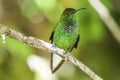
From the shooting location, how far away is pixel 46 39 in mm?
3039

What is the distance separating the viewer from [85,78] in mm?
3078

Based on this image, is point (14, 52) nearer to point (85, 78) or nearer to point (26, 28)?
point (26, 28)

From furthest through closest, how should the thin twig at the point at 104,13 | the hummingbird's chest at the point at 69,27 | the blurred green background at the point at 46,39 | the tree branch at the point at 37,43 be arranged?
the blurred green background at the point at 46,39
the thin twig at the point at 104,13
the hummingbird's chest at the point at 69,27
the tree branch at the point at 37,43

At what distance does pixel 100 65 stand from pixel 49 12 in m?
0.59

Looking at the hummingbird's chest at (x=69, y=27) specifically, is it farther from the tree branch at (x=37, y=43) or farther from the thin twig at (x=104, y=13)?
the thin twig at (x=104, y=13)

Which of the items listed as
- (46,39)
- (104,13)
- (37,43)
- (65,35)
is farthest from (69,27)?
(46,39)

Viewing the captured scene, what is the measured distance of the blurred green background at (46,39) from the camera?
2.85 m

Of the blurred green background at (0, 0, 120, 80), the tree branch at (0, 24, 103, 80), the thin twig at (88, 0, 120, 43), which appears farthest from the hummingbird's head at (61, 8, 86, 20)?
the blurred green background at (0, 0, 120, 80)

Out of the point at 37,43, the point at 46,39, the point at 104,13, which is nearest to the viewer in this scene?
the point at 37,43

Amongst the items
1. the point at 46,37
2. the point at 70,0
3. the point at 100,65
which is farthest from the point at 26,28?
the point at 100,65

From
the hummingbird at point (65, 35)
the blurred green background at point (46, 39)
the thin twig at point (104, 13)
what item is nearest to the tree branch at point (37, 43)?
the hummingbird at point (65, 35)

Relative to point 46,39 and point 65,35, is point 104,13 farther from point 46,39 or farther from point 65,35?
point 46,39

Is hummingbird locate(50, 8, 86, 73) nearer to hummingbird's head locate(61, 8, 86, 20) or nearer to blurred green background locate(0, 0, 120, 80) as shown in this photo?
hummingbird's head locate(61, 8, 86, 20)

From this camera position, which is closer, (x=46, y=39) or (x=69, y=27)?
(x=69, y=27)
